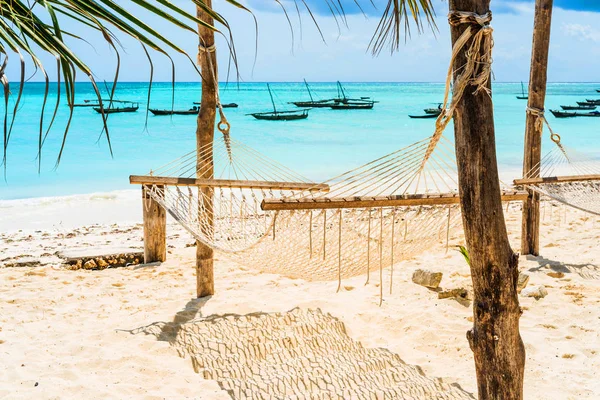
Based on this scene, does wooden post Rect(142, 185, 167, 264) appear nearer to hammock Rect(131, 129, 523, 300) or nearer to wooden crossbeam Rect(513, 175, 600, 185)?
hammock Rect(131, 129, 523, 300)

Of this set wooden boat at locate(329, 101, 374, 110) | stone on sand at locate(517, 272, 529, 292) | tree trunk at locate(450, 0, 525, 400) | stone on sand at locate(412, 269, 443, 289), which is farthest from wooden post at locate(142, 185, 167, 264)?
wooden boat at locate(329, 101, 374, 110)

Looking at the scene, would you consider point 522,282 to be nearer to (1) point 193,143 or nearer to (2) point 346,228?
(2) point 346,228

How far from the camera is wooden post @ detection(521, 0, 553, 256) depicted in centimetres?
354

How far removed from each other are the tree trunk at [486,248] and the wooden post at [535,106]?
7.32 feet

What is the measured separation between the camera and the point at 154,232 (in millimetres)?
3834

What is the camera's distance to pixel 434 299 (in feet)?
9.81

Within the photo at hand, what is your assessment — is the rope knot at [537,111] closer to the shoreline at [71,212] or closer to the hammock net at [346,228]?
the hammock net at [346,228]

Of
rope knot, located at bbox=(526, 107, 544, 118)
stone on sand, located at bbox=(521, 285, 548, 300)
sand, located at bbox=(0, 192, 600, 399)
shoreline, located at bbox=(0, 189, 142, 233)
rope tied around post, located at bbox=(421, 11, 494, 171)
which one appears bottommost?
shoreline, located at bbox=(0, 189, 142, 233)

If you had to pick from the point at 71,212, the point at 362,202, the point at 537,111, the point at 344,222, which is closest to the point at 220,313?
the point at 344,222

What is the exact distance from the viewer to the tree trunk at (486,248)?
1.47 metres

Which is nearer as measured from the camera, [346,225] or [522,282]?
A: [346,225]

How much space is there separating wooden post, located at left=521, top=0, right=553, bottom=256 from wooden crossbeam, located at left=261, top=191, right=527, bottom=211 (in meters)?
1.68

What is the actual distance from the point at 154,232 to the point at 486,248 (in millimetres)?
2748

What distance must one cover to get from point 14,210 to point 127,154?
6388 mm
